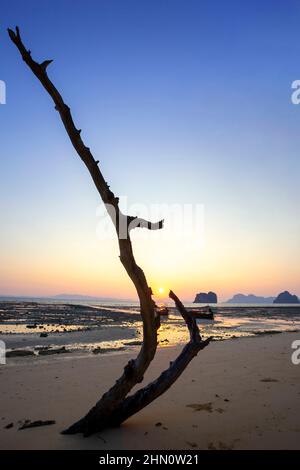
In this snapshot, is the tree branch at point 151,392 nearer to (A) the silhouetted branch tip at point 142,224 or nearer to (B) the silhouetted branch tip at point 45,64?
(A) the silhouetted branch tip at point 142,224

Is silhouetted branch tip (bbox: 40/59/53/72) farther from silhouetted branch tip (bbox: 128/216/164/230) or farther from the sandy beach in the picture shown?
the sandy beach

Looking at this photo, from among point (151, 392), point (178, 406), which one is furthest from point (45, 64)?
point (178, 406)

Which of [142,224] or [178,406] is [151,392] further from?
[142,224]

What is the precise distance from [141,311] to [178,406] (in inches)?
129

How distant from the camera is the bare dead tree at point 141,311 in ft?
17.2

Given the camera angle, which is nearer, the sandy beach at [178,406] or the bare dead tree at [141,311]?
the bare dead tree at [141,311]

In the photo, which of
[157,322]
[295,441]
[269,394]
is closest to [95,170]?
[157,322]

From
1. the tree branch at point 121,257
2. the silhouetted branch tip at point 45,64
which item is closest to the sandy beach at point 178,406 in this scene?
the tree branch at point 121,257

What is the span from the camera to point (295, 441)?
5.73 meters

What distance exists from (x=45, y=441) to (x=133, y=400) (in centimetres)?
150

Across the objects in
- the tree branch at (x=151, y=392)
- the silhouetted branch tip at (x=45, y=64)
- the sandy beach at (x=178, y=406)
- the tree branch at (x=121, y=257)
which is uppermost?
the silhouetted branch tip at (x=45, y=64)

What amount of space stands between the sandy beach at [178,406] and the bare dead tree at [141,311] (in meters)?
0.31

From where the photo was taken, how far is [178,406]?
25.3 feet
